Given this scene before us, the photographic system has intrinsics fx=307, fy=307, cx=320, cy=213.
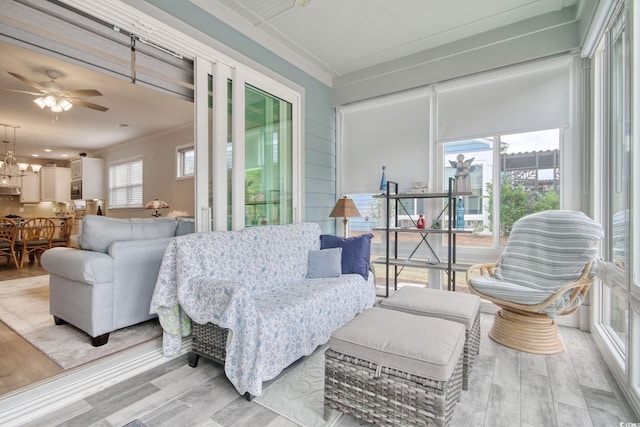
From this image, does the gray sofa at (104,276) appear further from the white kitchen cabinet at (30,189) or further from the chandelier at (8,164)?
the white kitchen cabinet at (30,189)

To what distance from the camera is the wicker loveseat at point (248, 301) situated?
6.02ft

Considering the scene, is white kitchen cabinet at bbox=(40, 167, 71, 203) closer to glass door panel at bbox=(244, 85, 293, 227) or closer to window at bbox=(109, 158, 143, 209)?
window at bbox=(109, 158, 143, 209)

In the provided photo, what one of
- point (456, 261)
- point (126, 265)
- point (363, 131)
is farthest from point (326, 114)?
point (126, 265)

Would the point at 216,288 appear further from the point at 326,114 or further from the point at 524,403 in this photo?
the point at 326,114

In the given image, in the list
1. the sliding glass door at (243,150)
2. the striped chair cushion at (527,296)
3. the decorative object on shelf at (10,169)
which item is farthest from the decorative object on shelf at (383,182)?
the decorative object on shelf at (10,169)

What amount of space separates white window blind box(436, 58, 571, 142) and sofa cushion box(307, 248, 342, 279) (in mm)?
1928

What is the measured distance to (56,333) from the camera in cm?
275

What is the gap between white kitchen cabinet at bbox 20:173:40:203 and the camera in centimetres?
846

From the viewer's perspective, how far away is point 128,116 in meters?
5.84

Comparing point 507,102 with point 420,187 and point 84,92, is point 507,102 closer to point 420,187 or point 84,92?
point 420,187

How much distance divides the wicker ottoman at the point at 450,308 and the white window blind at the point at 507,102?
6.75 ft

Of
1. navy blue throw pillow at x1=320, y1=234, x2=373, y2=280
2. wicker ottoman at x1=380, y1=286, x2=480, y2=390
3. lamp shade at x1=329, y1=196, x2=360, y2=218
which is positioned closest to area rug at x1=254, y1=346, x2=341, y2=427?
wicker ottoman at x1=380, y1=286, x2=480, y2=390

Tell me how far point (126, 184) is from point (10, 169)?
2.22m

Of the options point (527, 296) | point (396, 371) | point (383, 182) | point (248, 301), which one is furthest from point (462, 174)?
point (248, 301)
